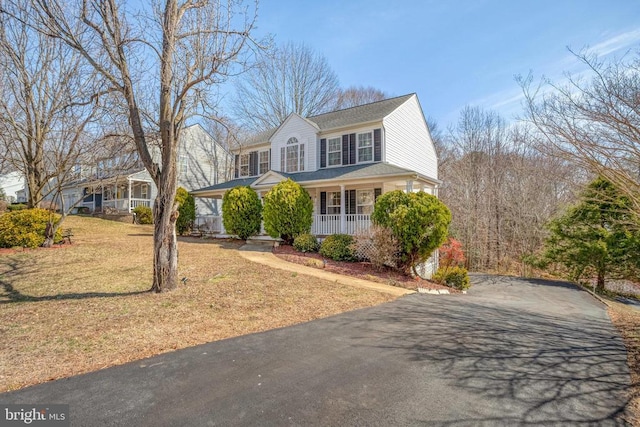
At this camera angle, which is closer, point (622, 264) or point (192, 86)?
point (192, 86)

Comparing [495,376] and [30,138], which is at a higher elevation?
[30,138]

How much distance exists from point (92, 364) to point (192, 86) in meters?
5.46

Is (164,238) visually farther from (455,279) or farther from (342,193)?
(455,279)

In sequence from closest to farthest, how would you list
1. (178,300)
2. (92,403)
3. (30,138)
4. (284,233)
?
(92,403), (178,300), (30,138), (284,233)

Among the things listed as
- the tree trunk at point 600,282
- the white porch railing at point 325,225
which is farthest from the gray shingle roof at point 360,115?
the tree trunk at point 600,282

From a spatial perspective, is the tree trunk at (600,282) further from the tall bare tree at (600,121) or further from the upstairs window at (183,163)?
the upstairs window at (183,163)

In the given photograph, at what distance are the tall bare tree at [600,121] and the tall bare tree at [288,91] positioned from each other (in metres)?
27.0

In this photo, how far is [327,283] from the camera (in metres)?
9.02

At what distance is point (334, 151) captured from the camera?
1720 centimetres

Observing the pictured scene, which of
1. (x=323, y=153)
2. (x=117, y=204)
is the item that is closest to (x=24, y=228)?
(x=323, y=153)

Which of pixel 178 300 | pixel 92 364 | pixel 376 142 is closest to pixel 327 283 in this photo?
pixel 178 300

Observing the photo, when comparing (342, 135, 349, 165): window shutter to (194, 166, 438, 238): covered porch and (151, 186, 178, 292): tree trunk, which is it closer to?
(194, 166, 438, 238): covered porch

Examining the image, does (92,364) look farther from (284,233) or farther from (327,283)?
(284,233)

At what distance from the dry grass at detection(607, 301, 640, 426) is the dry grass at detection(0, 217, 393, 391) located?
4402 millimetres
